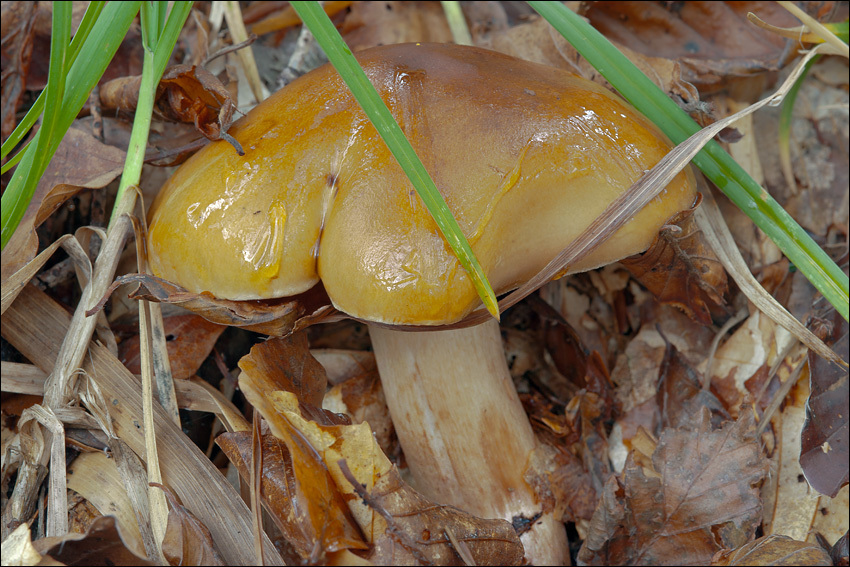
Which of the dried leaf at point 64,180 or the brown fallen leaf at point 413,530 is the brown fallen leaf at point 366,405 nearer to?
the brown fallen leaf at point 413,530

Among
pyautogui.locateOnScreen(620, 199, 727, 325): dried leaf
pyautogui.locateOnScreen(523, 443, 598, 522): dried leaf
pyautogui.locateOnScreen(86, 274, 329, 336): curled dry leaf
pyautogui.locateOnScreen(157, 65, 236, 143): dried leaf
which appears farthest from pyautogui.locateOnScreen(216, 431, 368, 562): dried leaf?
pyautogui.locateOnScreen(620, 199, 727, 325): dried leaf

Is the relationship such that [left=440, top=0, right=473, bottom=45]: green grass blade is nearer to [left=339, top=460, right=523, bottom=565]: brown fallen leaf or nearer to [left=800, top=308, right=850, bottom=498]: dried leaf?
[left=800, top=308, right=850, bottom=498]: dried leaf

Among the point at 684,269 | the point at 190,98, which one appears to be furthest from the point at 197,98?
the point at 684,269

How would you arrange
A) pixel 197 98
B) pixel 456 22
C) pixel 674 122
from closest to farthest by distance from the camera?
1. pixel 674 122
2. pixel 197 98
3. pixel 456 22

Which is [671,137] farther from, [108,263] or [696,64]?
[108,263]

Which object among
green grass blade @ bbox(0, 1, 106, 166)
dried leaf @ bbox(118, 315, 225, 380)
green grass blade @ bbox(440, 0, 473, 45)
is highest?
green grass blade @ bbox(0, 1, 106, 166)

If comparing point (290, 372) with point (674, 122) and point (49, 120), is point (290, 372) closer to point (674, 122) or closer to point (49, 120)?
point (49, 120)
